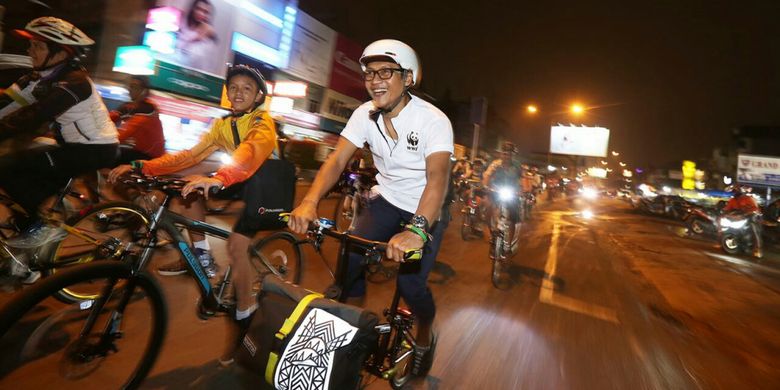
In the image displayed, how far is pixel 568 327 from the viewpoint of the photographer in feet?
14.3

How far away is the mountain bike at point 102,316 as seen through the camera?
5.93ft

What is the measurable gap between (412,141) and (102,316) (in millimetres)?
1945

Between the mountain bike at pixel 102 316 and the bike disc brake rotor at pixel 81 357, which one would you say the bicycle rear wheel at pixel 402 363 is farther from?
the bike disc brake rotor at pixel 81 357

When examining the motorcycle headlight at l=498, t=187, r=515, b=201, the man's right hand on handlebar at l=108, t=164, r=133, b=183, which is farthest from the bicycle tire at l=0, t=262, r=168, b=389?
the motorcycle headlight at l=498, t=187, r=515, b=201

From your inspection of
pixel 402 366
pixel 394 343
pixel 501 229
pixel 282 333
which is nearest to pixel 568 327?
pixel 501 229

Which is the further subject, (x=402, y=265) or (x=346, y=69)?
(x=346, y=69)

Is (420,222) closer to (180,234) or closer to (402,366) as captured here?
(402,366)

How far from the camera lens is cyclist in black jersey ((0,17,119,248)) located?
8.89 ft

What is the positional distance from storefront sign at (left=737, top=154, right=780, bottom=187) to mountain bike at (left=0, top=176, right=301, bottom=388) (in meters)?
35.3

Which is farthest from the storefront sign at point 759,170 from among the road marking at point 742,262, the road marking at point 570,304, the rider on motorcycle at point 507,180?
the road marking at point 570,304

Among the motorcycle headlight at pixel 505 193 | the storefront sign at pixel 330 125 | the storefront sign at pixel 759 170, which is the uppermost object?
the storefront sign at pixel 759 170

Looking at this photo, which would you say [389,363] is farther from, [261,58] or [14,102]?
[261,58]

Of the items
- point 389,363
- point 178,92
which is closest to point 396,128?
point 389,363

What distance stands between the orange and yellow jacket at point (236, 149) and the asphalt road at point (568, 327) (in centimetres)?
128
